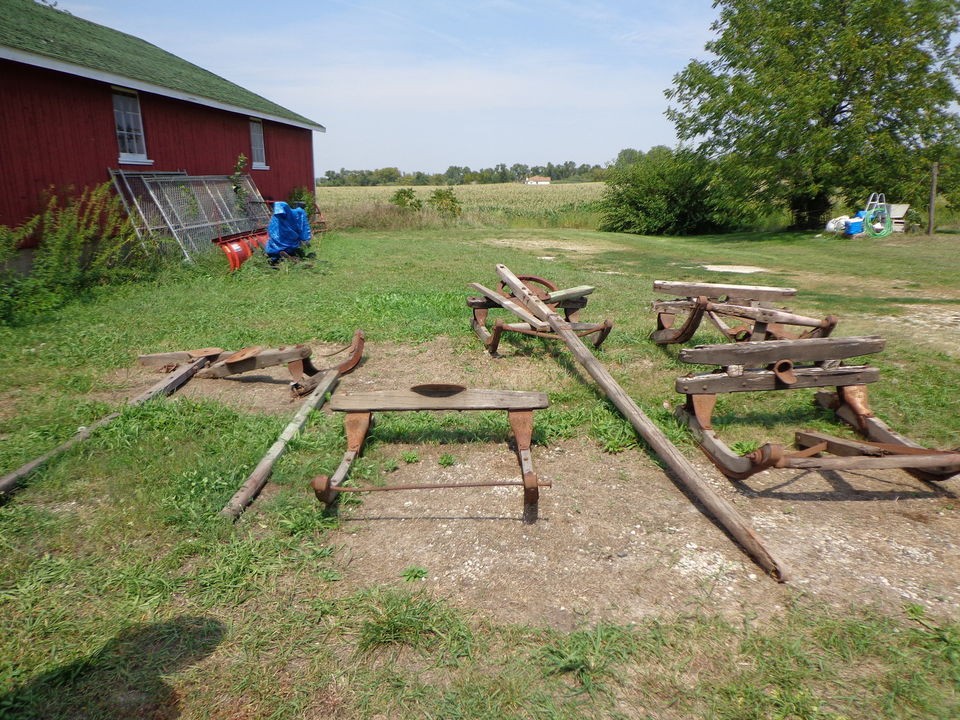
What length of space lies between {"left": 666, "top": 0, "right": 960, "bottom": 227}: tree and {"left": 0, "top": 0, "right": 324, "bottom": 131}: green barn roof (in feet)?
57.5

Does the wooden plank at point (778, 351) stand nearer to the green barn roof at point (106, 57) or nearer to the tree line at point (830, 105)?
the green barn roof at point (106, 57)

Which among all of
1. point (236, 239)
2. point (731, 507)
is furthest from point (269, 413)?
point (236, 239)

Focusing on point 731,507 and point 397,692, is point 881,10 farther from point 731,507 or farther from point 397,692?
point 397,692

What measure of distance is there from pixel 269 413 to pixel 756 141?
2396 cm

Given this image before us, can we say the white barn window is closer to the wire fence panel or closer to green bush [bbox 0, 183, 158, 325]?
the wire fence panel

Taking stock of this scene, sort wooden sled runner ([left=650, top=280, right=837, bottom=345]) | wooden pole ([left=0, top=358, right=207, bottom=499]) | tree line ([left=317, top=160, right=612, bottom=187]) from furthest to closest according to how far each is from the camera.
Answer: tree line ([left=317, top=160, right=612, bottom=187]), wooden sled runner ([left=650, top=280, right=837, bottom=345]), wooden pole ([left=0, top=358, right=207, bottom=499])

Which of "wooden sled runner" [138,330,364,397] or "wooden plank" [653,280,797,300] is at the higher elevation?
"wooden plank" [653,280,797,300]

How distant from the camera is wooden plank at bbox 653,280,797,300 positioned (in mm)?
5926

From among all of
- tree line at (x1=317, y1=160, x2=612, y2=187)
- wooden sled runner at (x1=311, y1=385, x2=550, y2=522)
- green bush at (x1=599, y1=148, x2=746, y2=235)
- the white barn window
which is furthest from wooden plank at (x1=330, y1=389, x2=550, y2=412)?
tree line at (x1=317, y1=160, x2=612, y2=187)

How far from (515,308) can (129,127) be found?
11460 millimetres

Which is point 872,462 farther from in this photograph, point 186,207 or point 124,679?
point 186,207

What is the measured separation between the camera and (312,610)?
267 centimetres

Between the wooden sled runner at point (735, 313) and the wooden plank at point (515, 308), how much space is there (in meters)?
1.34

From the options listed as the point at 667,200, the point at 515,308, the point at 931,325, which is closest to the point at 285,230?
the point at 515,308
